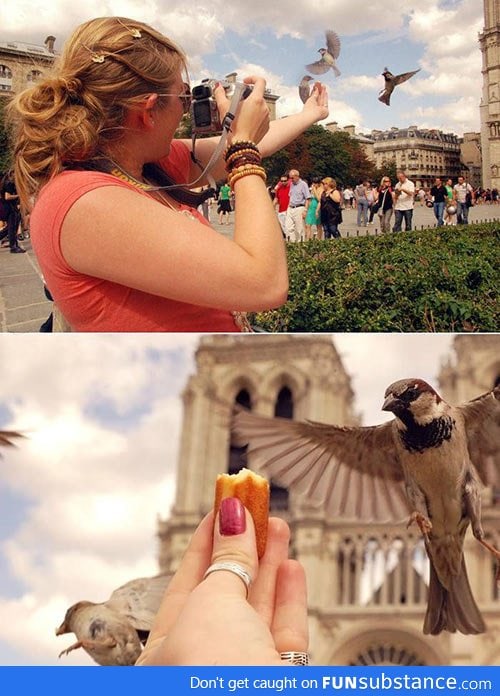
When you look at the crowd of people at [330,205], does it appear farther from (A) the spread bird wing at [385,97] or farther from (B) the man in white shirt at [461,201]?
(A) the spread bird wing at [385,97]

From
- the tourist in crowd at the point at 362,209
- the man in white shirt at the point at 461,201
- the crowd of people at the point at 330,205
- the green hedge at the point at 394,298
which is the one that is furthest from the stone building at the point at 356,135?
the green hedge at the point at 394,298

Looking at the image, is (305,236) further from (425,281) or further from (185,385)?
(185,385)

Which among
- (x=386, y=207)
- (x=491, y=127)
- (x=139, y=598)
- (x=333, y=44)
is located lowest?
(x=139, y=598)

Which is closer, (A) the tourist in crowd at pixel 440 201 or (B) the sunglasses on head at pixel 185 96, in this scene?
(B) the sunglasses on head at pixel 185 96

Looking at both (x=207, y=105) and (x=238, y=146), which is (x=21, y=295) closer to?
(x=207, y=105)

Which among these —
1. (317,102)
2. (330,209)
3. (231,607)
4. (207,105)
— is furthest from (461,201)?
(231,607)

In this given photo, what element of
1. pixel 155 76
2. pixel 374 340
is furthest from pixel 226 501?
pixel 155 76
